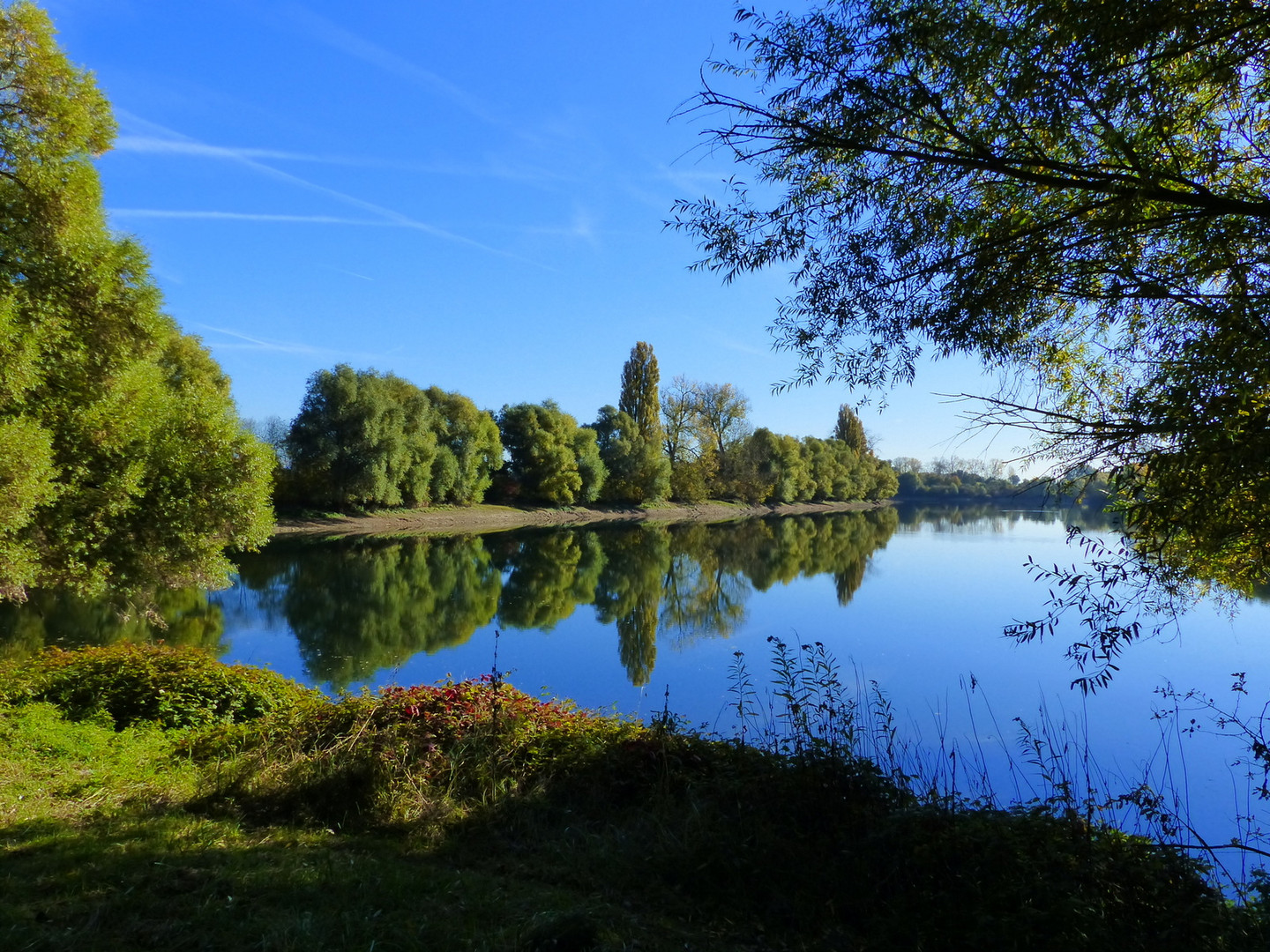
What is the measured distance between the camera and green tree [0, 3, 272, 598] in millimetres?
8109

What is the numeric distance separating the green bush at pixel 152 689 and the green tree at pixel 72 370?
1.46 meters

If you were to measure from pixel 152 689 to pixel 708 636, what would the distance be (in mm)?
9984

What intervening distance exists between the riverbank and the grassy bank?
76.8ft

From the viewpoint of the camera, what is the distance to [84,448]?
9.44 meters

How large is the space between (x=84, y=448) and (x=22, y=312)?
6.14ft

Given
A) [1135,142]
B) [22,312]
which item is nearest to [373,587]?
[22,312]

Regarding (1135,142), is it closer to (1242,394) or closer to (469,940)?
(1242,394)

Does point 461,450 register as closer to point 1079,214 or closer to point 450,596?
point 450,596

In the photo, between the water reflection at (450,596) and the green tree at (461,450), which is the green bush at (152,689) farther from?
the green tree at (461,450)

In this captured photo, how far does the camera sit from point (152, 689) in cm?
736

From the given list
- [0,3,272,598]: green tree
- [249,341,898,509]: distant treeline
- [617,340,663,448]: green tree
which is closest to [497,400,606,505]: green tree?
[249,341,898,509]: distant treeline

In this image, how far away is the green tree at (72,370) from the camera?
811 cm

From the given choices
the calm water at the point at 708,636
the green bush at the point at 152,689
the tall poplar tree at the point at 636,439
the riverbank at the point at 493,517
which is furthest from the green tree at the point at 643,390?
the green bush at the point at 152,689

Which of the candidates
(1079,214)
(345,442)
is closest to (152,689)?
(1079,214)
